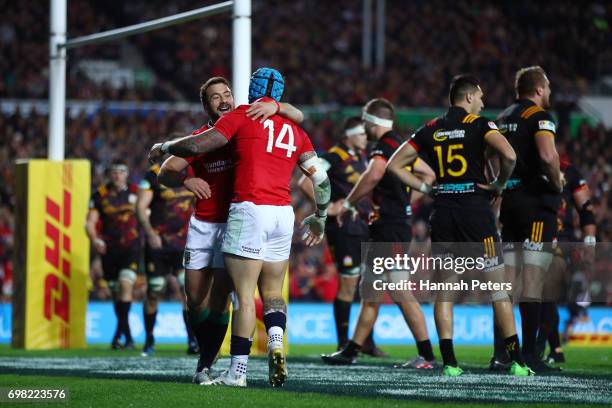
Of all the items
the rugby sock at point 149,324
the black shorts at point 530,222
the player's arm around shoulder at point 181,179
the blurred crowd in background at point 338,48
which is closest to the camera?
the player's arm around shoulder at point 181,179

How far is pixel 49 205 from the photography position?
47.8ft

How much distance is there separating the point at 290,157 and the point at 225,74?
21970mm

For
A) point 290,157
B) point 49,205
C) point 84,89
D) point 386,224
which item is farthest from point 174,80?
point 290,157

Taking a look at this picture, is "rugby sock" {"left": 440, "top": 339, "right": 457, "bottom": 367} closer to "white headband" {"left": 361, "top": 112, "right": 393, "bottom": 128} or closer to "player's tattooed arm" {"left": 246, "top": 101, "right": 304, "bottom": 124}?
"player's tattooed arm" {"left": 246, "top": 101, "right": 304, "bottom": 124}

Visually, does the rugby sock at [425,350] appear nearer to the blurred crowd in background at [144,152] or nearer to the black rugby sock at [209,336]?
the black rugby sock at [209,336]

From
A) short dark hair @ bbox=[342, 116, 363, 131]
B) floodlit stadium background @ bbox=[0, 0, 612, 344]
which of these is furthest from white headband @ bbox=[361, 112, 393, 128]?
floodlit stadium background @ bbox=[0, 0, 612, 344]

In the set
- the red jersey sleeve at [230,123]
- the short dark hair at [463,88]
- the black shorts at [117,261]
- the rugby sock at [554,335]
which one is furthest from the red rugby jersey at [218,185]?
the black shorts at [117,261]

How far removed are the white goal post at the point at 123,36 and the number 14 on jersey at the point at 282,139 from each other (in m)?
4.10

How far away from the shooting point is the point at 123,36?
44.1 ft

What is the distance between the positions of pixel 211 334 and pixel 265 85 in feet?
6.30

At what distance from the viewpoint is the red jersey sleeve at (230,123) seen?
303 inches

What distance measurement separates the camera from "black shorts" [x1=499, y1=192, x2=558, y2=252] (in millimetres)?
9906

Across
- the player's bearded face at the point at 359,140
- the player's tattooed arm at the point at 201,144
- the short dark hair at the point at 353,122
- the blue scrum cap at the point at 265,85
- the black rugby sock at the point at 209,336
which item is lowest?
the black rugby sock at the point at 209,336

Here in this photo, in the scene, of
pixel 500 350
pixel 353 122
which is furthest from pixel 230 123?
pixel 353 122
